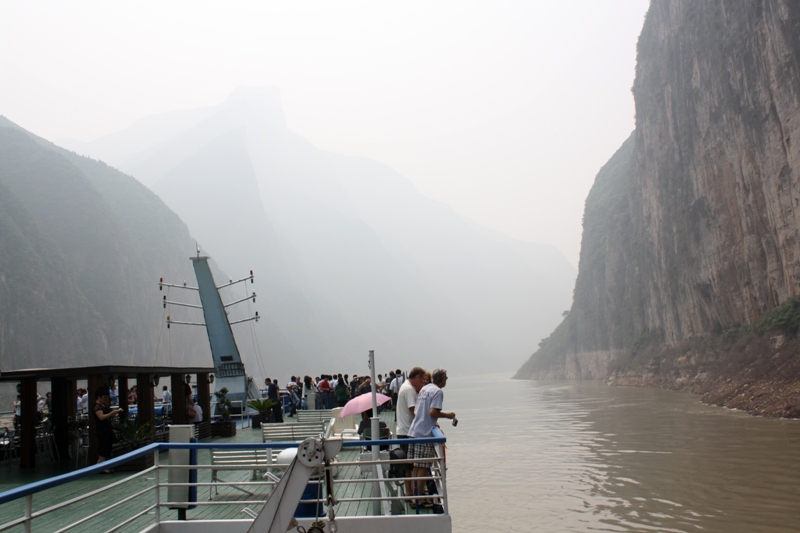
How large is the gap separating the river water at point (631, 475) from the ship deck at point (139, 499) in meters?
3.35

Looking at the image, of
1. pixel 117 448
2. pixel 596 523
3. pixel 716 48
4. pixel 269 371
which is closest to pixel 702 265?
pixel 716 48

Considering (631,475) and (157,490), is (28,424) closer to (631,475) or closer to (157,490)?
(157,490)

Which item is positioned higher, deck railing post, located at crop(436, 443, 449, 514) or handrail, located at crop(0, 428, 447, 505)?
handrail, located at crop(0, 428, 447, 505)

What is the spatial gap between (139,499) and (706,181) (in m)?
47.3

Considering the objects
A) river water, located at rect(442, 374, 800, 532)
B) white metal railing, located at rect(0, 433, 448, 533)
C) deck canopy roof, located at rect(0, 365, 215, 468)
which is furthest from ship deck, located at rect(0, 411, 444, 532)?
river water, located at rect(442, 374, 800, 532)

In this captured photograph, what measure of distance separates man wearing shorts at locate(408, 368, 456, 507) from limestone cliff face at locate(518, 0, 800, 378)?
112ft

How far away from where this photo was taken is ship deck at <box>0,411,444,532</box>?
7922 mm

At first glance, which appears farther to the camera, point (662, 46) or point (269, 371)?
point (269, 371)

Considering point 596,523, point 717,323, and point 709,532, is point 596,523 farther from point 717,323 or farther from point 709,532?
point 717,323

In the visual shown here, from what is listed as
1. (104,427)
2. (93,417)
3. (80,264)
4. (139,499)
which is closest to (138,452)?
(139,499)

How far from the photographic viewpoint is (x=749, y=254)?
139 ft

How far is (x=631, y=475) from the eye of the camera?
51.3 ft

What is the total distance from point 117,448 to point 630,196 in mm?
66595

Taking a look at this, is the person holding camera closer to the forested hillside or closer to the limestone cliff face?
the limestone cliff face
